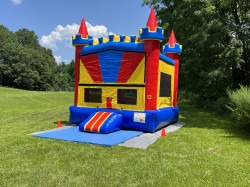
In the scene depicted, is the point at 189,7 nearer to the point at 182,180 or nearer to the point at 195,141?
the point at 195,141

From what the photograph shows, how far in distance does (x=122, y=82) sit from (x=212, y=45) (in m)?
8.20

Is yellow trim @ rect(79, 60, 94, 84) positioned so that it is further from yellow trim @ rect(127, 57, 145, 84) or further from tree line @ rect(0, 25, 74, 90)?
tree line @ rect(0, 25, 74, 90)

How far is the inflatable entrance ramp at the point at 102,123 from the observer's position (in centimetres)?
748

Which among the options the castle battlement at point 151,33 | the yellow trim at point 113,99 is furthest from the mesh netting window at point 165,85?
the castle battlement at point 151,33

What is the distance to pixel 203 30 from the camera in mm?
14523

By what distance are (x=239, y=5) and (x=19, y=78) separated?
166 ft

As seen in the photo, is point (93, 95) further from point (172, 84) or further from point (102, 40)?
point (172, 84)

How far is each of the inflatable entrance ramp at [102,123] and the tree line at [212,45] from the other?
7806mm

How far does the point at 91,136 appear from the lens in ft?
23.1

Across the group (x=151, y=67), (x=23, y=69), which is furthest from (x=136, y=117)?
(x=23, y=69)

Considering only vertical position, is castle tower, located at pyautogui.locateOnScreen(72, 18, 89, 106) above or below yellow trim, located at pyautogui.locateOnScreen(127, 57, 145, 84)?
above

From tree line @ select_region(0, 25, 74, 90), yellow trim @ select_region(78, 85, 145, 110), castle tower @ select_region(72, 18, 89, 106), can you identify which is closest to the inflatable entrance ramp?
yellow trim @ select_region(78, 85, 145, 110)

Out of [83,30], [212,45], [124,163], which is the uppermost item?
[212,45]

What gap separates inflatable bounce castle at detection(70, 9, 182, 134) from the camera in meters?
7.95
